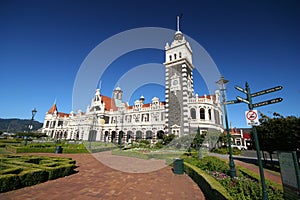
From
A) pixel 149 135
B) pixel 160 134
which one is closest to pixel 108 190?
pixel 160 134

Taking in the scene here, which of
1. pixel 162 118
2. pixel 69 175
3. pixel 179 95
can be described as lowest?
pixel 69 175

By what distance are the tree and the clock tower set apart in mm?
15789

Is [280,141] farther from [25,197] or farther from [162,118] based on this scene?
[162,118]

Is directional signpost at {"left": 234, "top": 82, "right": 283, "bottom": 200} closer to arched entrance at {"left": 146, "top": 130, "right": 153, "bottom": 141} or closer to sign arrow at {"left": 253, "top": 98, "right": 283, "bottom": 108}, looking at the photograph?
sign arrow at {"left": 253, "top": 98, "right": 283, "bottom": 108}

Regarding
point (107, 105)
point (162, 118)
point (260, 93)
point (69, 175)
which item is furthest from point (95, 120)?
point (260, 93)

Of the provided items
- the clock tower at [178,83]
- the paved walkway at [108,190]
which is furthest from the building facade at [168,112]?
the paved walkway at [108,190]

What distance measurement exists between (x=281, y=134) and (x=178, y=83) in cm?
2277

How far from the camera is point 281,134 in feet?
47.1

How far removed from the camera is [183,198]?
685 centimetres

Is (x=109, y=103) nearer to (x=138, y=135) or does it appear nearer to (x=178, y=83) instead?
(x=138, y=135)

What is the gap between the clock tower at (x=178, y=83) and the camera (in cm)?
3238

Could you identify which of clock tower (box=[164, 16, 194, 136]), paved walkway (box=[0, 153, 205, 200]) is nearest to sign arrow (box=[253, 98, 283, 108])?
paved walkway (box=[0, 153, 205, 200])

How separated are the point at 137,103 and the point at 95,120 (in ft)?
Answer: 55.5

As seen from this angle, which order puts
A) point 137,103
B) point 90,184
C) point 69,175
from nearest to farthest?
point 90,184, point 69,175, point 137,103
